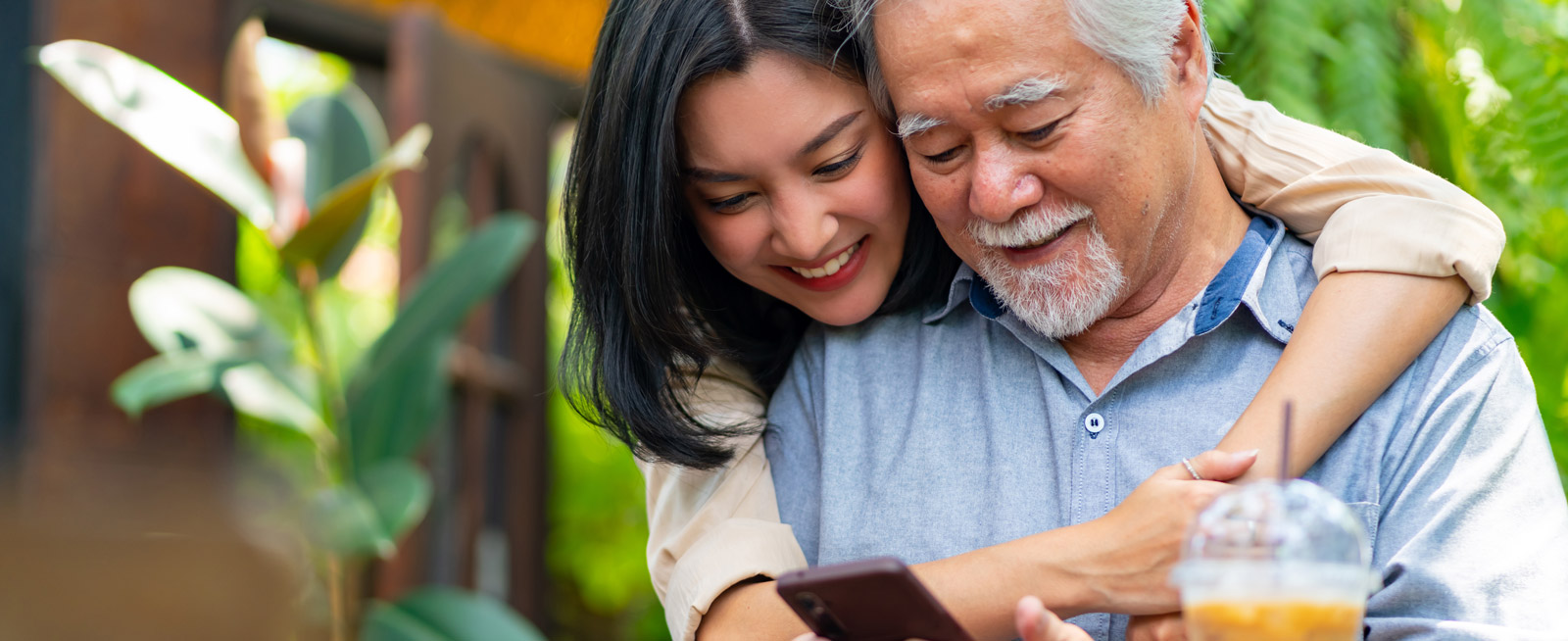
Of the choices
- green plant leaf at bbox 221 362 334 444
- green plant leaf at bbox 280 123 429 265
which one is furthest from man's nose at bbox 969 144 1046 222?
green plant leaf at bbox 221 362 334 444

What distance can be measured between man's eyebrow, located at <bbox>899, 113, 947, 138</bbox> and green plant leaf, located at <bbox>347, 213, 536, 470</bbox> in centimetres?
117

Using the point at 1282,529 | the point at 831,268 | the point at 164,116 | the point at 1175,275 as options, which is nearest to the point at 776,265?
the point at 831,268

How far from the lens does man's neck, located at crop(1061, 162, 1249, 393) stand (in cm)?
148

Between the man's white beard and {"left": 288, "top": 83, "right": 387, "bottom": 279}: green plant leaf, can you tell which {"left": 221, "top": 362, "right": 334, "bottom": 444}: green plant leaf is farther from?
the man's white beard

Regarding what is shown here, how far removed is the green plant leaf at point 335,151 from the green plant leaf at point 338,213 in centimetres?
7

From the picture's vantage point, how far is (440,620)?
2303 millimetres

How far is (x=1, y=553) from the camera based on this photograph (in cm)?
33

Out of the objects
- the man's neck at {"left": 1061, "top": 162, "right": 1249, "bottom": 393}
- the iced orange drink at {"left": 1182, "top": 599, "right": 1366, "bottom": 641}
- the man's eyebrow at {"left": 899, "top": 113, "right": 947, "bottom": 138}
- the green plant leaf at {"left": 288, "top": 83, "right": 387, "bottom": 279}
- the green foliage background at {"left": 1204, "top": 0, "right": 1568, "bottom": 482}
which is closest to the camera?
the iced orange drink at {"left": 1182, "top": 599, "right": 1366, "bottom": 641}

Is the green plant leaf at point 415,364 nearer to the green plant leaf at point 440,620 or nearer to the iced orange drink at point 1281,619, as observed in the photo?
the green plant leaf at point 440,620

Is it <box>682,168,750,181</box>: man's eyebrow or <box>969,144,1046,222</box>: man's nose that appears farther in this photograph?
<box>682,168,750,181</box>: man's eyebrow

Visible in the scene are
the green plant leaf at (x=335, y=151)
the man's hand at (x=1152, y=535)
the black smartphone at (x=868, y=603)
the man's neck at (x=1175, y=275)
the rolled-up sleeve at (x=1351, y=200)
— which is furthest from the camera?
the green plant leaf at (x=335, y=151)

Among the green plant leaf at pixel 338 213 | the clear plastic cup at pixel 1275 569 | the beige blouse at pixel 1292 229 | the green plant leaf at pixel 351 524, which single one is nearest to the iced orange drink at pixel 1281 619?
the clear plastic cup at pixel 1275 569

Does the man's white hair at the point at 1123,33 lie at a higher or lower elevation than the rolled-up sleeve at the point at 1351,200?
higher

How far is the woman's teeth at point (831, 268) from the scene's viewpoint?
5.00 feet
